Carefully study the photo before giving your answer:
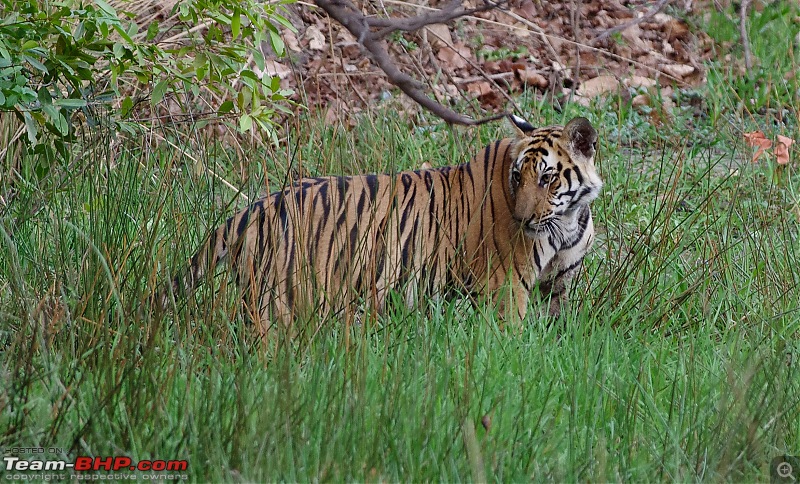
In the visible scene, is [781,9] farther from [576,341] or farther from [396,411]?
[396,411]

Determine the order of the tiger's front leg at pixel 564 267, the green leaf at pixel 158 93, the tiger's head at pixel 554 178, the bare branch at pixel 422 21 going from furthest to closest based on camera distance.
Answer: the tiger's front leg at pixel 564 267
the tiger's head at pixel 554 178
the green leaf at pixel 158 93
the bare branch at pixel 422 21

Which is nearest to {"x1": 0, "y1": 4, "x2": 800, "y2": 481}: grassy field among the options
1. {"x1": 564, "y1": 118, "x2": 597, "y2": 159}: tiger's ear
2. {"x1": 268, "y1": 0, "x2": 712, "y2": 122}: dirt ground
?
{"x1": 564, "y1": 118, "x2": 597, "y2": 159}: tiger's ear

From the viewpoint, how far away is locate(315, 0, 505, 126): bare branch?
6.09 feet

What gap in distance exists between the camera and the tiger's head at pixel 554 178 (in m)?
4.10

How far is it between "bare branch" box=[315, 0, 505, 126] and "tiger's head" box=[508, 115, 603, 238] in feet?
6.76

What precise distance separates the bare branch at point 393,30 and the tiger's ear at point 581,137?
7.08ft

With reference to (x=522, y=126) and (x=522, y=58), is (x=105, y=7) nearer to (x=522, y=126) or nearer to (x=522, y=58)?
(x=522, y=126)

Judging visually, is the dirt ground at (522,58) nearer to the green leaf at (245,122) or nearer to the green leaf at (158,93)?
the green leaf at (245,122)

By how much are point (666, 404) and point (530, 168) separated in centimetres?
149

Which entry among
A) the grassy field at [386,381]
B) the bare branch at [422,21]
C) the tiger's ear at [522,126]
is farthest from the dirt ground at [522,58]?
the bare branch at [422,21]

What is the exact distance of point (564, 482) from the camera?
2270 mm

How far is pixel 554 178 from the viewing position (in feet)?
13.5

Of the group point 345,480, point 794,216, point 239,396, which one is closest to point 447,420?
point 345,480

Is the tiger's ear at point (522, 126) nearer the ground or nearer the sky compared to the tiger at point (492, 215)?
nearer the sky
